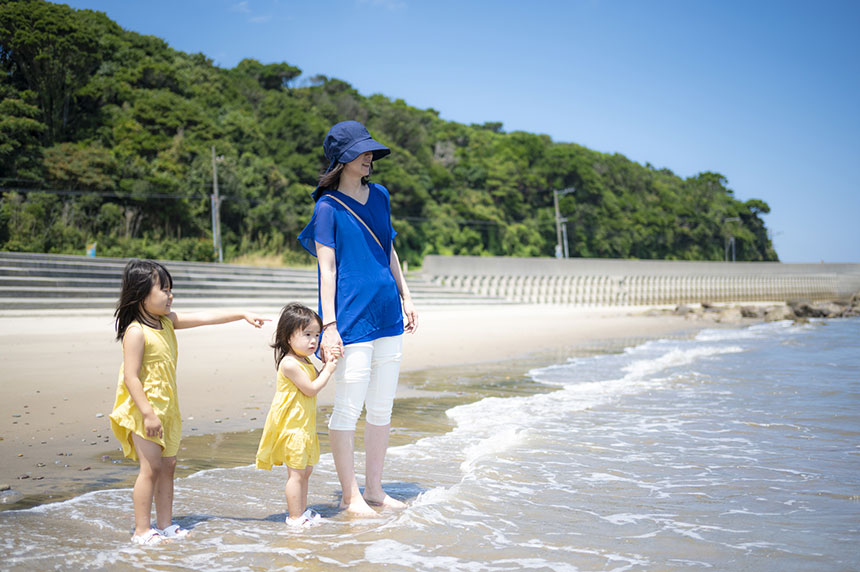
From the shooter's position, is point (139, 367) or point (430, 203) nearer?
point (139, 367)

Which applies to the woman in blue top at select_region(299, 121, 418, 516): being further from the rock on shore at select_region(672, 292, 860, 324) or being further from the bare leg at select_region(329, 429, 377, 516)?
the rock on shore at select_region(672, 292, 860, 324)

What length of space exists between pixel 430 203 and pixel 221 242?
17015 mm

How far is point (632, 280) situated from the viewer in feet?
122

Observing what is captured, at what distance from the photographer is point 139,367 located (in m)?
2.81

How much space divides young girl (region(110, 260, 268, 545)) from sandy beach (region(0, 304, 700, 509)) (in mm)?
891

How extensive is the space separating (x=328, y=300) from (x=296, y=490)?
2.89 feet

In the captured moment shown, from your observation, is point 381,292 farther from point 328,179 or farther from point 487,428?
point 487,428

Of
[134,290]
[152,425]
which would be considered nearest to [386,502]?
[152,425]

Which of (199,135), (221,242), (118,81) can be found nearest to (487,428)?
(221,242)

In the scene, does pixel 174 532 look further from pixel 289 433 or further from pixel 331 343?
pixel 331 343

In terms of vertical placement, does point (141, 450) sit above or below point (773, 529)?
above

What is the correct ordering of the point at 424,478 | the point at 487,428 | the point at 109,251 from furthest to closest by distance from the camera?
the point at 109,251 < the point at 487,428 < the point at 424,478

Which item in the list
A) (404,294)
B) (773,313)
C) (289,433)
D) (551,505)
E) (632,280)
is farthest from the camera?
(632,280)

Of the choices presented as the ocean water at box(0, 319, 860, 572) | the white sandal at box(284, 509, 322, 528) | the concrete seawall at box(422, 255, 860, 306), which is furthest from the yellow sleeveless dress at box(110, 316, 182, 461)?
the concrete seawall at box(422, 255, 860, 306)
